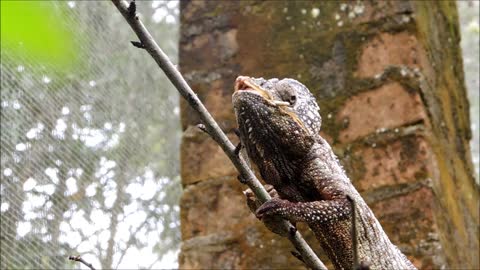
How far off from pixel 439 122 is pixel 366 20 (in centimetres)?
42

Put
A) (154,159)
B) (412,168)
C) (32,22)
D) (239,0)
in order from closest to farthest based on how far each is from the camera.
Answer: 1. (32,22)
2. (412,168)
3. (239,0)
4. (154,159)

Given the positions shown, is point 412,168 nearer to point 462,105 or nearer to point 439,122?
point 439,122

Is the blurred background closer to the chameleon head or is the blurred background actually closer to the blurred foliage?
the chameleon head

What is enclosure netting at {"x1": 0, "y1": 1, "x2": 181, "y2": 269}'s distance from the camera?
8.61 ft

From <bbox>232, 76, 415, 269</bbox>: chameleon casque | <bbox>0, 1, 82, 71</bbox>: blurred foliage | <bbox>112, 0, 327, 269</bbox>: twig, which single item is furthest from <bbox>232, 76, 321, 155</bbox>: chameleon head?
<bbox>0, 1, 82, 71</bbox>: blurred foliage

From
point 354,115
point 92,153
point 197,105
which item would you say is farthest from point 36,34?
point 92,153

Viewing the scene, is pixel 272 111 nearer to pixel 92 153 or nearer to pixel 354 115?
pixel 354 115

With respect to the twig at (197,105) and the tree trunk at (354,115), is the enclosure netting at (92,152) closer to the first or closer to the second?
the tree trunk at (354,115)

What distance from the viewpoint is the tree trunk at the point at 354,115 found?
2.41 meters

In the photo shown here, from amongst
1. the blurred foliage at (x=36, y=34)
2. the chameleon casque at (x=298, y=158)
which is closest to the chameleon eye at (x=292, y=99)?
the chameleon casque at (x=298, y=158)

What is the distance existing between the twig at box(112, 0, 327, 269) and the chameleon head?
0.24 m

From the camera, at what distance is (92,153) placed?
3.00m

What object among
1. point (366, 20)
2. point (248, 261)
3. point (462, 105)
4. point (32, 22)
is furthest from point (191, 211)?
point (32, 22)

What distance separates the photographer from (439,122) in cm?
264
